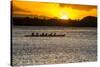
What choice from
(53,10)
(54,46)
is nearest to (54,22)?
(53,10)

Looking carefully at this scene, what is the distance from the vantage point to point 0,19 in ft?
8.23

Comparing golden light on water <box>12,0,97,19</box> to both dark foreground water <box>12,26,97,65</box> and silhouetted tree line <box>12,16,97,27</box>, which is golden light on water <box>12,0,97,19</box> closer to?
silhouetted tree line <box>12,16,97,27</box>

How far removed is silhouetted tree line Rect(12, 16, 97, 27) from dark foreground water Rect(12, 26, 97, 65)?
5 cm

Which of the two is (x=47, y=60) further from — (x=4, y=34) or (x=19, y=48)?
(x=4, y=34)

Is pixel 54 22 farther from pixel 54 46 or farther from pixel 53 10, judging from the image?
pixel 54 46

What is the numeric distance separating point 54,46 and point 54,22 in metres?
0.31

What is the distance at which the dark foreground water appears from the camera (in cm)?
258

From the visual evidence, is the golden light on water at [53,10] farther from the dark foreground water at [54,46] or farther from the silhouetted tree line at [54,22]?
the dark foreground water at [54,46]

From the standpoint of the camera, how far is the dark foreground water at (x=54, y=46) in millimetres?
Result: 2582

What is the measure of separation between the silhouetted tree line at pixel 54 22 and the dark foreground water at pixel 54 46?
0.05 metres

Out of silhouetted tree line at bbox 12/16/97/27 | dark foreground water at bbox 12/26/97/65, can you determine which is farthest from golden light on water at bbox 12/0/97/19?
dark foreground water at bbox 12/26/97/65

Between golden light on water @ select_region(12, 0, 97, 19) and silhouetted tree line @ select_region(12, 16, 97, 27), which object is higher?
golden light on water @ select_region(12, 0, 97, 19)

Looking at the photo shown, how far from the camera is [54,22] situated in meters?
2.77

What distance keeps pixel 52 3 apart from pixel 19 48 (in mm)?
704
